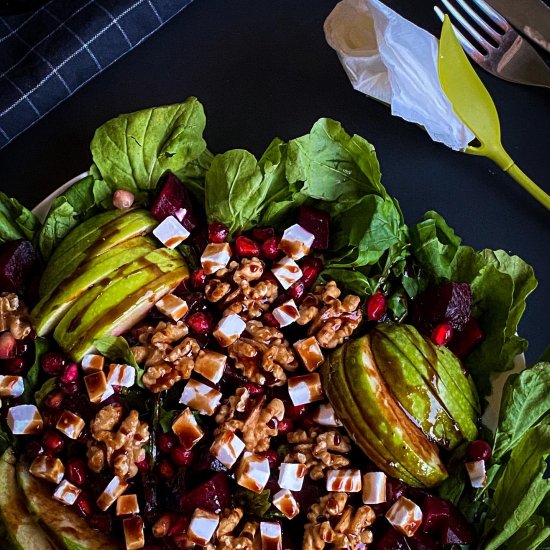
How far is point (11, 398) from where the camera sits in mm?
1486

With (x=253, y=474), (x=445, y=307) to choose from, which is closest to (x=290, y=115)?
(x=445, y=307)

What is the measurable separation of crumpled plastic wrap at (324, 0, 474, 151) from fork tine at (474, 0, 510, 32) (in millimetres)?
146

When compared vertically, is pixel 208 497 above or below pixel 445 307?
below

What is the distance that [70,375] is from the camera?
1458 mm

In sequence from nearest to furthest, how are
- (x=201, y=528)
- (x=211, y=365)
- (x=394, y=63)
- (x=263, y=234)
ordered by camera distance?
1. (x=201, y=528)
2. (x=211, y=365)
3. (x=263, y=234)
4. (x=394, y=63)

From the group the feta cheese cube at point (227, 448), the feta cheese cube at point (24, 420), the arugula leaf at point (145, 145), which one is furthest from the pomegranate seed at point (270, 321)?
the feta cheese cube at point (24, 420)

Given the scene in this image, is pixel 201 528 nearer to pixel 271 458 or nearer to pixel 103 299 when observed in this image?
pixel 271 458

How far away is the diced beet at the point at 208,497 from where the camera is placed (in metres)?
1.39

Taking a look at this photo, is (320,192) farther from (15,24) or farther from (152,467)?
(15,24)

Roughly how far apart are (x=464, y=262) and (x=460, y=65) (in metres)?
0.42

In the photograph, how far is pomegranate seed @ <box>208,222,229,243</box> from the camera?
1529mm

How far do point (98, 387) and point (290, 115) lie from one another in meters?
0.74

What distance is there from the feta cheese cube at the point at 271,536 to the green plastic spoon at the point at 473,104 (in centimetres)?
86

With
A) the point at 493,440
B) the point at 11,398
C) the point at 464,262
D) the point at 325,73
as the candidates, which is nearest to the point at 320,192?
the point at 464,262
